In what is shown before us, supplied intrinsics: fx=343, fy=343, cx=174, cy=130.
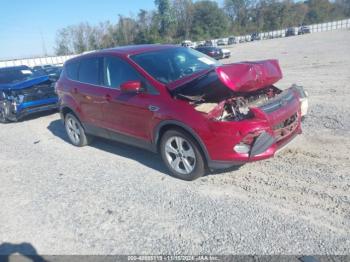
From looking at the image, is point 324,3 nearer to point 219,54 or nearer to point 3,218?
point 219,54

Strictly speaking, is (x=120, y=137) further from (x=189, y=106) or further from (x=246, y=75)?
(x=246, y=75)

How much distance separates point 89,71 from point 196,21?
91.9 metres

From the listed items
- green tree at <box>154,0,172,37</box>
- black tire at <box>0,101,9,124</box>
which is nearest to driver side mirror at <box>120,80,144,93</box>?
black tire at <box>0,101,9,124</box>

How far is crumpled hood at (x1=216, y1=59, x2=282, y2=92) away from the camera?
4172 mm

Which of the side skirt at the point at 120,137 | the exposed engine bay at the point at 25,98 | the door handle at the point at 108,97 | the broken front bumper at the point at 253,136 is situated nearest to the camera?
the broken front bumper at the point at 253,136

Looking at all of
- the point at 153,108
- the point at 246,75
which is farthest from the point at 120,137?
the point at 246,75

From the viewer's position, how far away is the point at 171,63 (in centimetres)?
534

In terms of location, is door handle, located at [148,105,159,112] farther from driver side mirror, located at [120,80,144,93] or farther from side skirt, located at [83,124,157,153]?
side skirt, located at [83,124,157,153]

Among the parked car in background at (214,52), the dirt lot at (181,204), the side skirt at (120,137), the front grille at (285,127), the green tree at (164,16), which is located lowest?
the parked car in background at (214,52)

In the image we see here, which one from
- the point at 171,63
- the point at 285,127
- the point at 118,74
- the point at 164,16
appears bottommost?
the point at 285,127

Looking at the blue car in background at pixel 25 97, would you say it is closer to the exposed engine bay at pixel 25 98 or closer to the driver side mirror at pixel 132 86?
the exposed engine bay at pixel 25 98

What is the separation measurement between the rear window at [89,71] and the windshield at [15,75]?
220 inches

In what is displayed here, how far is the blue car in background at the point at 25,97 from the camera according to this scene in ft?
→ 33.0

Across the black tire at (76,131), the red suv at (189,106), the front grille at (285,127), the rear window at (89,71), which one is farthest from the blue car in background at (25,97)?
the front grille at (285,127)
